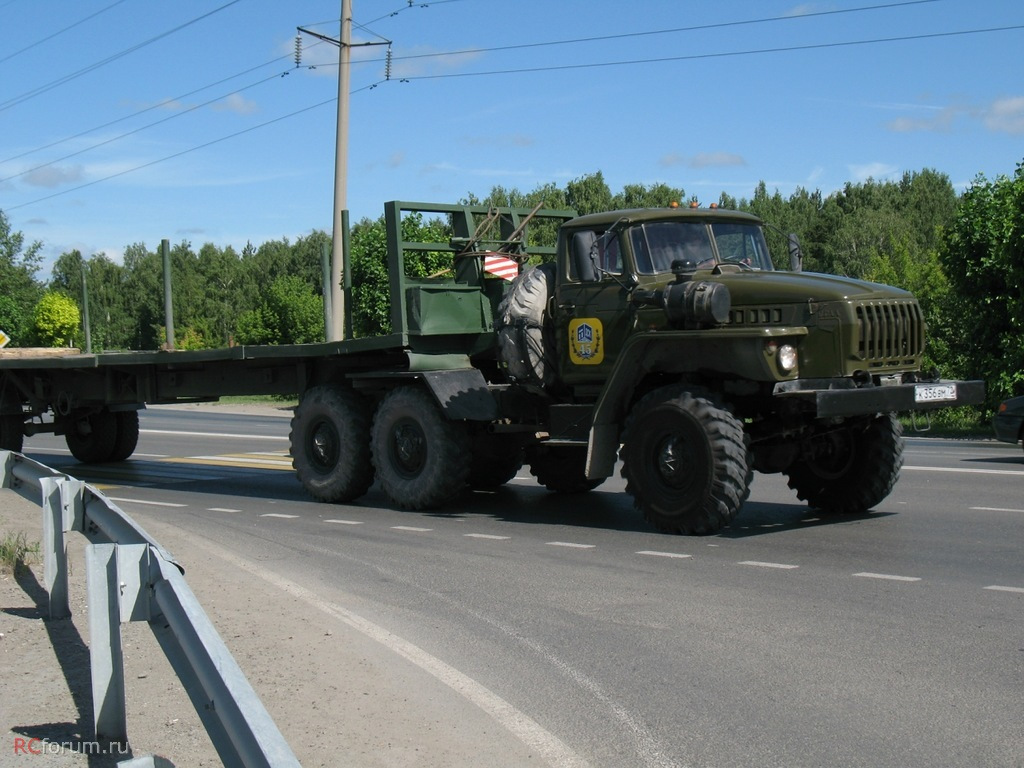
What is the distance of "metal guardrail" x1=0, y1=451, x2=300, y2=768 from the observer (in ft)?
11.3

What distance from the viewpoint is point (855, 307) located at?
10297 mm

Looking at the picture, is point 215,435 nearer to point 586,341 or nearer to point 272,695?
point 586,341

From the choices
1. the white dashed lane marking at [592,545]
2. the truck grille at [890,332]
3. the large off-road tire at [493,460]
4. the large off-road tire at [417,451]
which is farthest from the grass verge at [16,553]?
the truck grille at [890,332]

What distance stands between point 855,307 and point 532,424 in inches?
148

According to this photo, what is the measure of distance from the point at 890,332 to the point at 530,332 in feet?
11.3

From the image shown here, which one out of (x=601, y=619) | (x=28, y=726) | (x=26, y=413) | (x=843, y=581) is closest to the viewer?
(x=28, y=726)

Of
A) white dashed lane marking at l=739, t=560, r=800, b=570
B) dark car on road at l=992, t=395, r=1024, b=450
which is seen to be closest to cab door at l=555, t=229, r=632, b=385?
white dashed lane marking at l=739, t=560, r=800, b=570

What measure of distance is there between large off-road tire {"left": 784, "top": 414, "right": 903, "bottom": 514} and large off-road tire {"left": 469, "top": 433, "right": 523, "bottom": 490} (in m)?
3.38

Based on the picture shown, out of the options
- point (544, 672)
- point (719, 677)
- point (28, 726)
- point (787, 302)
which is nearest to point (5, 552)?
point (28, 726)

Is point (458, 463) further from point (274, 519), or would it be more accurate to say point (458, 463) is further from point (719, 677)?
point (719, 677)

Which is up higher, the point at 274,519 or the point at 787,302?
the point at 787,302

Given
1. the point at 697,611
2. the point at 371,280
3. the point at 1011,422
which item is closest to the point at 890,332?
the point at 697,611

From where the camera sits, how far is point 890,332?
10.7 meters

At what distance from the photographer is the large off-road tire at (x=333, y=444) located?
1395 cm
